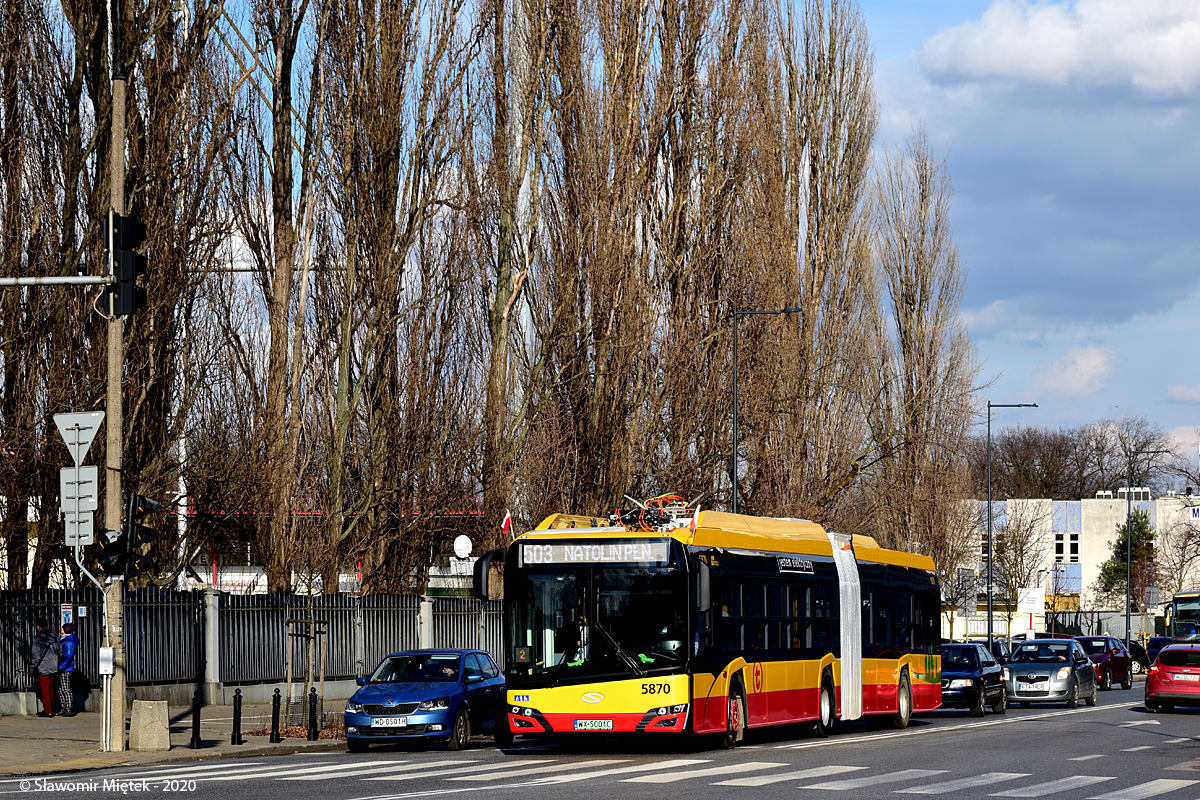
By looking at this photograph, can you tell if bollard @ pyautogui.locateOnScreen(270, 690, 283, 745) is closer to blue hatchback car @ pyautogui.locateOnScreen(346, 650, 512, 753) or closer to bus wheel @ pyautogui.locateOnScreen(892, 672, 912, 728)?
blue hatchback car @ pyautogui.locateOnScreen(346, 650, 512, 753)

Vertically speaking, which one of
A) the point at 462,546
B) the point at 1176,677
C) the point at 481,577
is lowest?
the point at 1176,677

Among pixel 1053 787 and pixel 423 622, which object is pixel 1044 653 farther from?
pixel 1053 787

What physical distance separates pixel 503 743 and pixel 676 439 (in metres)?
15.8

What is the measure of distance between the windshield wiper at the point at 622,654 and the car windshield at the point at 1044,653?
67.4 ft

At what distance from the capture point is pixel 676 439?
127ft

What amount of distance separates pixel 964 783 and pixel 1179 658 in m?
18.3

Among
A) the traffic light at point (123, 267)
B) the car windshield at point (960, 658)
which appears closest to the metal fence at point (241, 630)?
the traffic light at point (123, 267)

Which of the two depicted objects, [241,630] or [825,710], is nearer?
[825,710]

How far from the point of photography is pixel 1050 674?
37.7m

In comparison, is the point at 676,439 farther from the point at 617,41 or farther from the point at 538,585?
the point at 538,585

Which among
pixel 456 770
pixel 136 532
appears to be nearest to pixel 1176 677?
pixel 456 770

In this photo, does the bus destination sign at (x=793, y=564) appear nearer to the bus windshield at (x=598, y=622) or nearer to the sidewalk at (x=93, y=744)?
the bus windshield at (x=598, y=622)

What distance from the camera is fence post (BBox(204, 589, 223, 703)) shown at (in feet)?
101

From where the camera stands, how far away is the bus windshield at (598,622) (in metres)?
20.7
